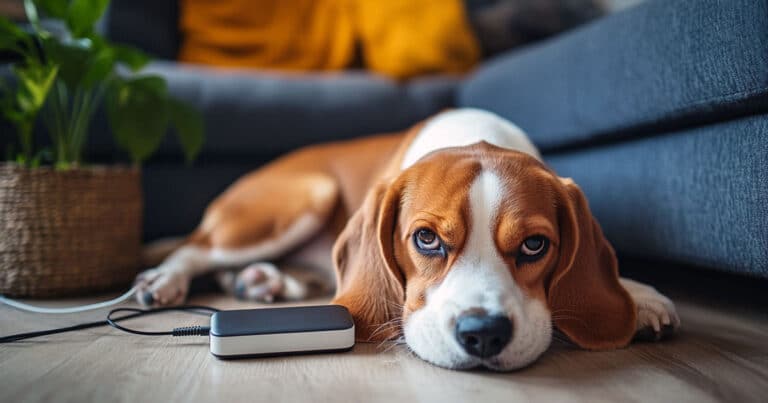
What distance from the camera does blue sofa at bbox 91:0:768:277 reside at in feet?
5.30

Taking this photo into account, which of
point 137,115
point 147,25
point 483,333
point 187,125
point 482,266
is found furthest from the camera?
point 147,25

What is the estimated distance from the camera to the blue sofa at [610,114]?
1615 millimetres

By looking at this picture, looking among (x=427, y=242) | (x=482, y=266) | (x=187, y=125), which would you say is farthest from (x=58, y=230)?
(x=482, y=266)

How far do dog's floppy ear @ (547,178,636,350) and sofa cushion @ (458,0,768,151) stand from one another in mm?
604

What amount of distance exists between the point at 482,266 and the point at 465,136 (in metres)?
0.67

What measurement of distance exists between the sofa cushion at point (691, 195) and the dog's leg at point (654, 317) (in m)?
0.29

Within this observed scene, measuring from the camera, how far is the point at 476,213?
1399 mm

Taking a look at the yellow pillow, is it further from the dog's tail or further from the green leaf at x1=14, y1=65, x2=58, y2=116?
the green leaf at x1=14, y1=65, x2=58, y2=116

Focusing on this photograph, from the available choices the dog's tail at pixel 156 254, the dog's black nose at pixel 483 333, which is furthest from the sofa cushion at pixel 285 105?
the dog's black nose at pixel 483 333

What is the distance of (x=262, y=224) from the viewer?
2.35 m

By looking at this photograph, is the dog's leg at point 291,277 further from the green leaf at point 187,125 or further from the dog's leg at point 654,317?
the dog's leg at point 654,317

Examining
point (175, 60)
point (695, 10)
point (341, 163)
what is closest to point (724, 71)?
point (695, 10)

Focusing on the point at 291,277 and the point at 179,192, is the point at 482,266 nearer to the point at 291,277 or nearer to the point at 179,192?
the point at 291,277

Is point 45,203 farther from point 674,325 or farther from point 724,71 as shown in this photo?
point 724,71
